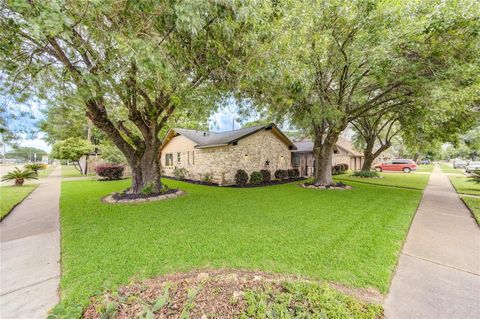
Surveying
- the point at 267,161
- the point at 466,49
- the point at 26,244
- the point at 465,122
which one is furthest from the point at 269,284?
the point at 465,122

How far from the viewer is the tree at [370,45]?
544 centimetres

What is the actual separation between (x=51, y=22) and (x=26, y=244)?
4.64 m

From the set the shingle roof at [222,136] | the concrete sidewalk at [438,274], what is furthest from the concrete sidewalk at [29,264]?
the shingle roof at [222,136]

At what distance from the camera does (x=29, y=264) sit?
352cm

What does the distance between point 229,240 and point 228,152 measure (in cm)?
871

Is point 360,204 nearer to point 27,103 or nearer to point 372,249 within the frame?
point 372,249

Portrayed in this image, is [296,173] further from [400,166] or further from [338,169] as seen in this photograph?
[400,166]

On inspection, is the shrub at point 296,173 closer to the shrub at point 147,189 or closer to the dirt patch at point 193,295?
the shrub at point 147,189

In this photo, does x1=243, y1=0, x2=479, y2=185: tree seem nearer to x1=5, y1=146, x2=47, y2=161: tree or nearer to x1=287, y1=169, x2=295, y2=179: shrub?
x1=287, y1=169, x2=295, y2=179: shrub

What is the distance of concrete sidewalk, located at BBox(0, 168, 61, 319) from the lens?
2521 millimetres

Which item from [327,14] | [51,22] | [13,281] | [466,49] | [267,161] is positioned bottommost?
[13,281]

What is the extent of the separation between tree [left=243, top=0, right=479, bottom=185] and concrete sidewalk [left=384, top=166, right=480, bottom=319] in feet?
16.0

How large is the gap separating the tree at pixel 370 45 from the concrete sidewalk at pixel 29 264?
5.73 m

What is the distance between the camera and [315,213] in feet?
21.0
